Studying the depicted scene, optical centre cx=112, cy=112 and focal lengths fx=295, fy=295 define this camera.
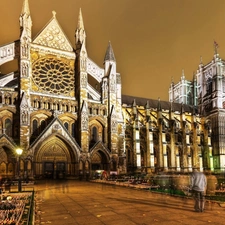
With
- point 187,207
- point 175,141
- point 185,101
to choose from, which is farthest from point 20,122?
point 185,101

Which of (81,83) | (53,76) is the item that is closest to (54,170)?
(81,83)

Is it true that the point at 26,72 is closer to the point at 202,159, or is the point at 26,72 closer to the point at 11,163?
the point at 11,163

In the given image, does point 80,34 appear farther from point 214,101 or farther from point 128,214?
point 214,101

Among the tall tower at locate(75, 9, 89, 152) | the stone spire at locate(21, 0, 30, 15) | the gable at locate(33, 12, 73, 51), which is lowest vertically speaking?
the tall tower at locate(75, 9, 89, 152)

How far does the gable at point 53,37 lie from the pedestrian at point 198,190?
30.6 m

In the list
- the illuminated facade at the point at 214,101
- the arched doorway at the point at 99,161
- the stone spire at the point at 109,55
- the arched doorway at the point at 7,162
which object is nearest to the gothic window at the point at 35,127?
the arched doorway at the point at 7,162

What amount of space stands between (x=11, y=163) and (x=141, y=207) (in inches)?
906

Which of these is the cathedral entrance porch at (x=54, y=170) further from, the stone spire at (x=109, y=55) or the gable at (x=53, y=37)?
the stone spire at (x=109, y=55)

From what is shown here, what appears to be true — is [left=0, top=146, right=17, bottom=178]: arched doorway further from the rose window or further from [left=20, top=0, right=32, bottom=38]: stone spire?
[left=20, top=0, right=32, bottom=38]: stone spire

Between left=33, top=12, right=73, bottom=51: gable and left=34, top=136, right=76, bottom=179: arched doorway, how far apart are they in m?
12.3

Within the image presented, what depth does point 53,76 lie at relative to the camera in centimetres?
3712

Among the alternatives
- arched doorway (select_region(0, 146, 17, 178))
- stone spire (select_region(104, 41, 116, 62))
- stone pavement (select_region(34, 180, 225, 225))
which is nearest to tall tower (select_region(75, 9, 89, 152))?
stone spire (select_region(104, 41, 116, 62))

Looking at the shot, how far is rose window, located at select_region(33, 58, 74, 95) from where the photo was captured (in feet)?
118

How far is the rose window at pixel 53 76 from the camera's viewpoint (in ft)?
118
